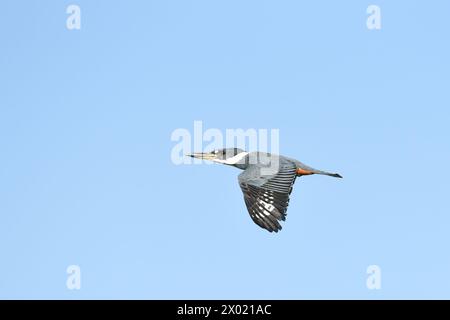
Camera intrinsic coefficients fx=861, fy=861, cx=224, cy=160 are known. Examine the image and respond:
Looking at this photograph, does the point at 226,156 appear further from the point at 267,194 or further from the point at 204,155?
the point at 267,194

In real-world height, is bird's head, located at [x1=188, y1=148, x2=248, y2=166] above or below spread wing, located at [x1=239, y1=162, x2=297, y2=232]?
above

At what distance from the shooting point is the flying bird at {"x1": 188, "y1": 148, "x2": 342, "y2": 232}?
17.0 meters

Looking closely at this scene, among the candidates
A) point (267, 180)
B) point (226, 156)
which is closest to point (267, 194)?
point (267, 180)

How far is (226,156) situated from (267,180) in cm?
273

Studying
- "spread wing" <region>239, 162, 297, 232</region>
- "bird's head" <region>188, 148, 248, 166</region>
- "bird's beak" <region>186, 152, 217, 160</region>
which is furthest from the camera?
"bird's beak" <region>186, 152, 217, 160</region>

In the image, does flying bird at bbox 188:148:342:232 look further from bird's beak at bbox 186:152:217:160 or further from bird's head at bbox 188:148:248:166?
bird's beak at bbox 186:152:217:160

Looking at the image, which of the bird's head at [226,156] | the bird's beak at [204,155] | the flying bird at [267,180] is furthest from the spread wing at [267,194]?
the bird's beak at [204,155]

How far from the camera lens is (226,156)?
67.0ft

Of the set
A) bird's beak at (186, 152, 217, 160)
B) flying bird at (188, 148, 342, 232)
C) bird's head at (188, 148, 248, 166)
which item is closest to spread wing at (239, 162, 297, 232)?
flying bird at (188, 148, 342, 232)

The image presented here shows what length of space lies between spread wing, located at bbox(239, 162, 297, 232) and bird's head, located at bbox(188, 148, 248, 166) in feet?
4.49
